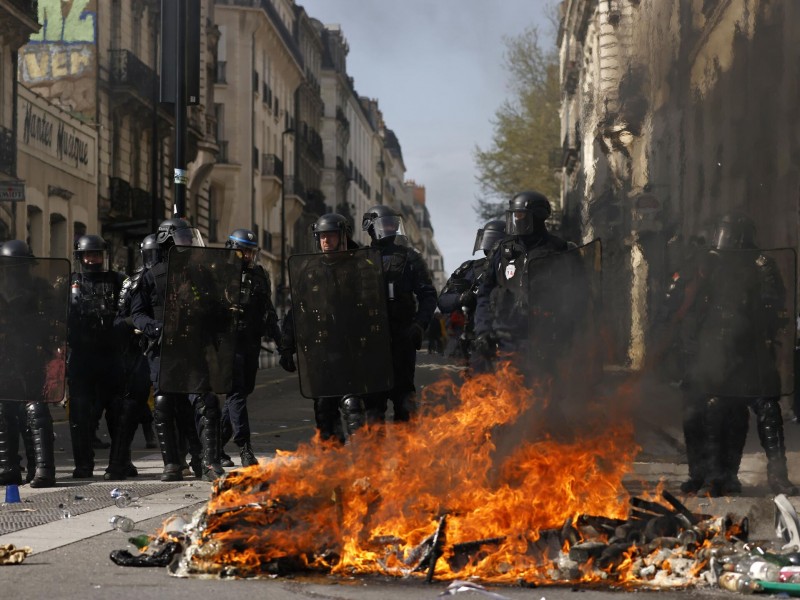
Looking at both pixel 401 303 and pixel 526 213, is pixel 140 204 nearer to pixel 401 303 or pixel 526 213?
pixel 526 213

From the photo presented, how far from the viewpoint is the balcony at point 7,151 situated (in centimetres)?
2511

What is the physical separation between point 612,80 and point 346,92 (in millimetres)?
78469

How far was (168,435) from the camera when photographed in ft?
32.2

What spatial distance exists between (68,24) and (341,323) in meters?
25.1

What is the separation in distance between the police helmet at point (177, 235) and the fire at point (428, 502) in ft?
9.91

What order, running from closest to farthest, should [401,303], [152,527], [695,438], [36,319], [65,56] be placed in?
[152,527] < [401,303] < [695,438] < [36,319] < [65,56]

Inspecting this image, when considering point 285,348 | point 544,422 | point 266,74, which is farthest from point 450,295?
point 266,74

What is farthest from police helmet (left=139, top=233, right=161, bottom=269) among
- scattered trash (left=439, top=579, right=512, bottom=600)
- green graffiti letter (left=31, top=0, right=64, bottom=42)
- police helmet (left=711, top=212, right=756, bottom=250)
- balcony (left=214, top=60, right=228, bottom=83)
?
balcony (left=214, top=60, right=228, bottom=83)

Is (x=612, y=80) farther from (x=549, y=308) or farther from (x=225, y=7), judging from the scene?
(x=225, y=7)

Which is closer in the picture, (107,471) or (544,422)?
(544,422)

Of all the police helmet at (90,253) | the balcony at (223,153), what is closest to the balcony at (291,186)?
the balcony at (223,153)

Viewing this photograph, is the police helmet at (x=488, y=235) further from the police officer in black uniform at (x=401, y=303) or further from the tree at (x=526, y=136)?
the tree at (x=526, y=136)

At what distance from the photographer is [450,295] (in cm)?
1151

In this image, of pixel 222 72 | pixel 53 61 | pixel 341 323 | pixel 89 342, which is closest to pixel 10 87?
pixel 53 61
